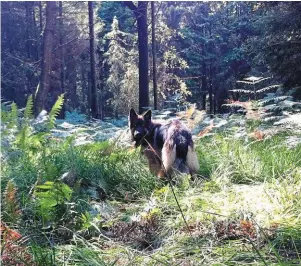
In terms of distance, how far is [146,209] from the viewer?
3238mm

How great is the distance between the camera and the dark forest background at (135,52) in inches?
532

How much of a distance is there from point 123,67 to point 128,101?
92.6 inches

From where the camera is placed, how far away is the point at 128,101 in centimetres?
1485

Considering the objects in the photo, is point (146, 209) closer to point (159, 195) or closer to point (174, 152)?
point (159, 195)

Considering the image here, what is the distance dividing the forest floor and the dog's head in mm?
217

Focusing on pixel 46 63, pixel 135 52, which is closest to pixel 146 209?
pixel 46 63

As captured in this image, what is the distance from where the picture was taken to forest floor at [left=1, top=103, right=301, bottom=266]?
7.60 ft

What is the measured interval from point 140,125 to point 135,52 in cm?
1170

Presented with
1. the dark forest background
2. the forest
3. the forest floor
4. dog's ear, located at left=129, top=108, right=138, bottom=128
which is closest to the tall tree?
the dark forest background

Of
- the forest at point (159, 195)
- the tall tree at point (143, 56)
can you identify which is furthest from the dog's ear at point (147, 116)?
the tall tree at point (143, 56)

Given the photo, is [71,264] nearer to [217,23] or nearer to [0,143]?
[0,143]

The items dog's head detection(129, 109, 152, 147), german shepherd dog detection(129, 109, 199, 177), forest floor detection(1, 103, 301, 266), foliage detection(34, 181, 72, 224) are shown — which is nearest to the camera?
forest floor detection(1, 103, 301, 266)

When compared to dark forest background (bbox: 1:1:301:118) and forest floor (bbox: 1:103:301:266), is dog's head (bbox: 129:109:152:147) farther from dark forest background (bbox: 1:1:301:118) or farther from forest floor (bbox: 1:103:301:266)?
dark forest background (bbox: 1:1:301:118)

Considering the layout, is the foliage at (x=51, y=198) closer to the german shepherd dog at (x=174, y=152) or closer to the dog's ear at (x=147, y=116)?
the german shepherd dog at (x=174, y=152)
